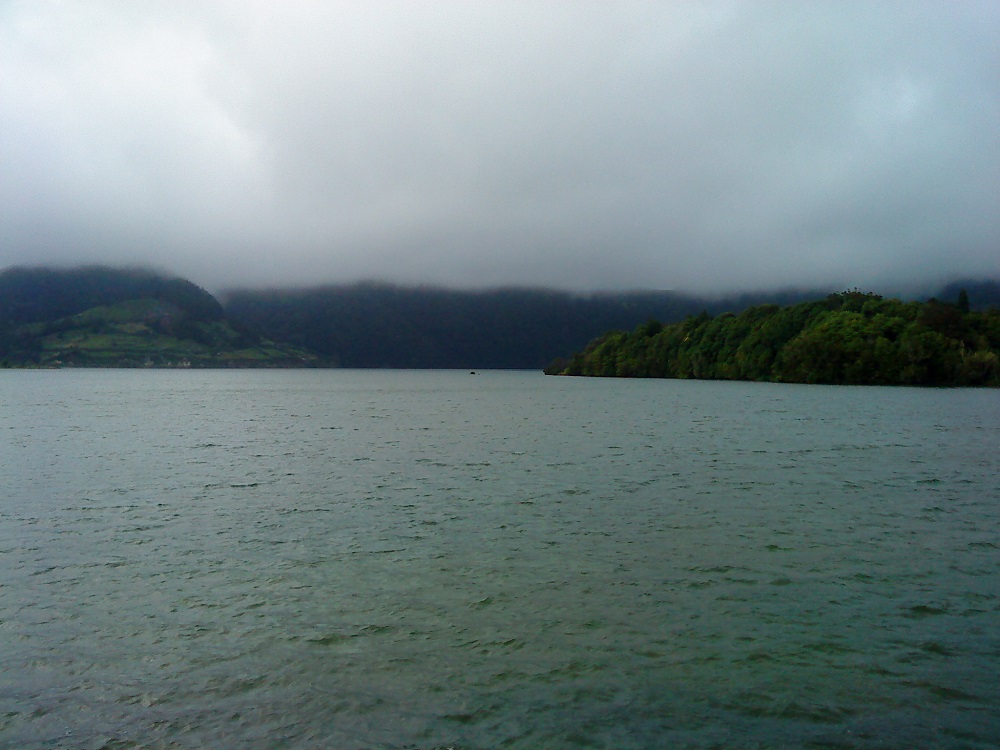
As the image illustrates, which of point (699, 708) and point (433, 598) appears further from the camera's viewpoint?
point (433, 598)

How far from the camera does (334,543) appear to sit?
30.2 meters

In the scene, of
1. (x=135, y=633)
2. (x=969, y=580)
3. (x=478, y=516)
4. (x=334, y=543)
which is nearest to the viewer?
(x=135, y=633)

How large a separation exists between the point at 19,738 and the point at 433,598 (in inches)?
451

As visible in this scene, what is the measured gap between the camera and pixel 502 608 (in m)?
22.0

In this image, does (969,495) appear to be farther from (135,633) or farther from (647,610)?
(135,633)

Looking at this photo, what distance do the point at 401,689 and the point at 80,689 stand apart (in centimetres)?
737

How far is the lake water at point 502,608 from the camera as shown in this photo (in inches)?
597

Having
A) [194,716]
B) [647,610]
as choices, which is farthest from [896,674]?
[194,716]

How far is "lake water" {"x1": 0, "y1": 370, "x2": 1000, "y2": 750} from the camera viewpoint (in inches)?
597

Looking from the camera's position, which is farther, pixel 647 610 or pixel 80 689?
pixel 647 610

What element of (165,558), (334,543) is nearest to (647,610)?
(334,543)

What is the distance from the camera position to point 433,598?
22969 millimetres

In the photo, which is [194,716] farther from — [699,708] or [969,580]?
[969,580]

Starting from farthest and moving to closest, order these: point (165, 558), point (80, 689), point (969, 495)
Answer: point (969, 495), point (165, 558), point (80, 689)
